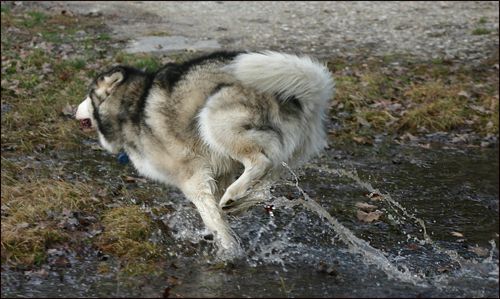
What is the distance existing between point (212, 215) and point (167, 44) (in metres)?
6.84

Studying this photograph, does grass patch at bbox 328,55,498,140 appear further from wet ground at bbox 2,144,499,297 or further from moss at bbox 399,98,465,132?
wet ground at bbox 2,144,499,297

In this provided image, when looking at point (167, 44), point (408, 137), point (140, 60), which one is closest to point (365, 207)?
point (408, 137)

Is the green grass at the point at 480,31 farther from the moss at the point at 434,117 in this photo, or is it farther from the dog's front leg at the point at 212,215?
the dog's front leg at the point at 212,215

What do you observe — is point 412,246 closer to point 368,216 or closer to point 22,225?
point 368,216

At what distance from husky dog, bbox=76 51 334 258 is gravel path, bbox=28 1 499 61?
19.3ft

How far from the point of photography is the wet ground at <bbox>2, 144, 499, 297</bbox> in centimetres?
465

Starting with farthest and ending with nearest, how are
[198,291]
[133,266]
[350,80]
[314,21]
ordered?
[314,21], [350,80], [133,266], [198,291]

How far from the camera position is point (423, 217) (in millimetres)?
6164

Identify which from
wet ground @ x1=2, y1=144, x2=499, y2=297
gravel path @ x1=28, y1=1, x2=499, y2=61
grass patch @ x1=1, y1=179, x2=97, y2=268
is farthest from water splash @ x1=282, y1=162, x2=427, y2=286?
gravel path @ x1=28, y1=1, x2=499, y2=61

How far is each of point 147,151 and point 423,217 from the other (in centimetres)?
241

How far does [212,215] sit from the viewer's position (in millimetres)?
5277

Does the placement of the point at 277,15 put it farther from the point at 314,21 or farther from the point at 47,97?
the point at 47,97

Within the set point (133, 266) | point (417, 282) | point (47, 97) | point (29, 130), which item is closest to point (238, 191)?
point (133, 266)

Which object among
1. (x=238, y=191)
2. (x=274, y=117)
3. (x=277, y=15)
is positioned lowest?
(x=277, y=15)
